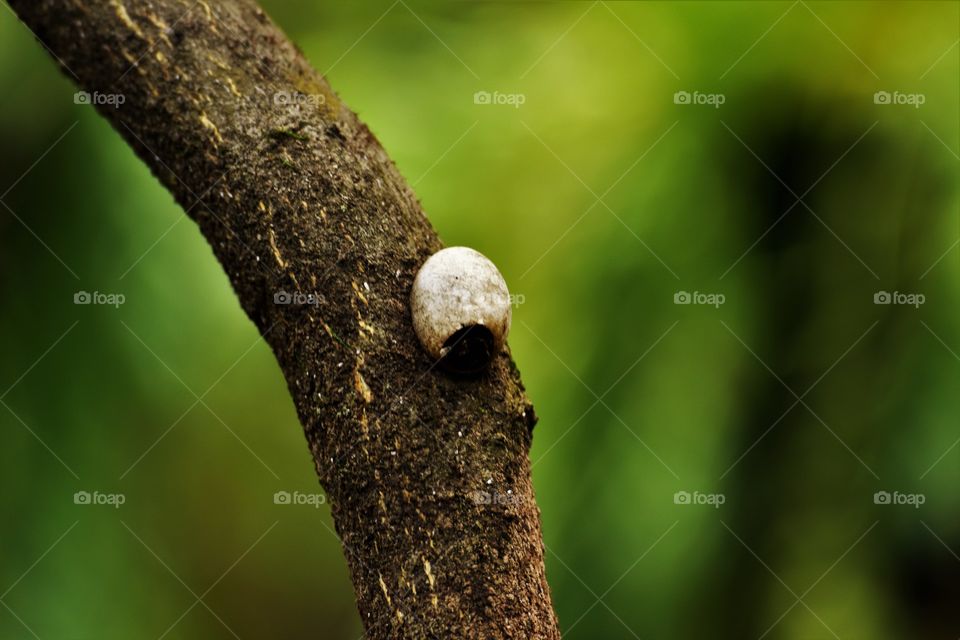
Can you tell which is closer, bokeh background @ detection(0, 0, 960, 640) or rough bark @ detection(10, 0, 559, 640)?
rough bark @ detection(10, 0, 559, 640)

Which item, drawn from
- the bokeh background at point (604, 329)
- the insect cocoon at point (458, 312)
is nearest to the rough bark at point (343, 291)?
the insect cocoon at point (458, 312)

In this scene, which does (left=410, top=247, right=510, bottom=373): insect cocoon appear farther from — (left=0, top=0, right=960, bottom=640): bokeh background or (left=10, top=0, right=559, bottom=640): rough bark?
(left=0, top=0, right=960, bottom=640): bokeh background

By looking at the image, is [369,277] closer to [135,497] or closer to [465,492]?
[465,492]

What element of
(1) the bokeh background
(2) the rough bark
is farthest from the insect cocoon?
(1) the bokeh background

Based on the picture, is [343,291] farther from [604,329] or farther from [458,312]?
[604,329]

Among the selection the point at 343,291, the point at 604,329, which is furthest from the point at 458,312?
the point at 604,329

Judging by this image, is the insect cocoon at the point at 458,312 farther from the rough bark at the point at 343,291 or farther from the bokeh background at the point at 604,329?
the bokeh background at the point at 604,329

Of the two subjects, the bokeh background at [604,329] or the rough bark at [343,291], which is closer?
the rough bark at [343,291]
